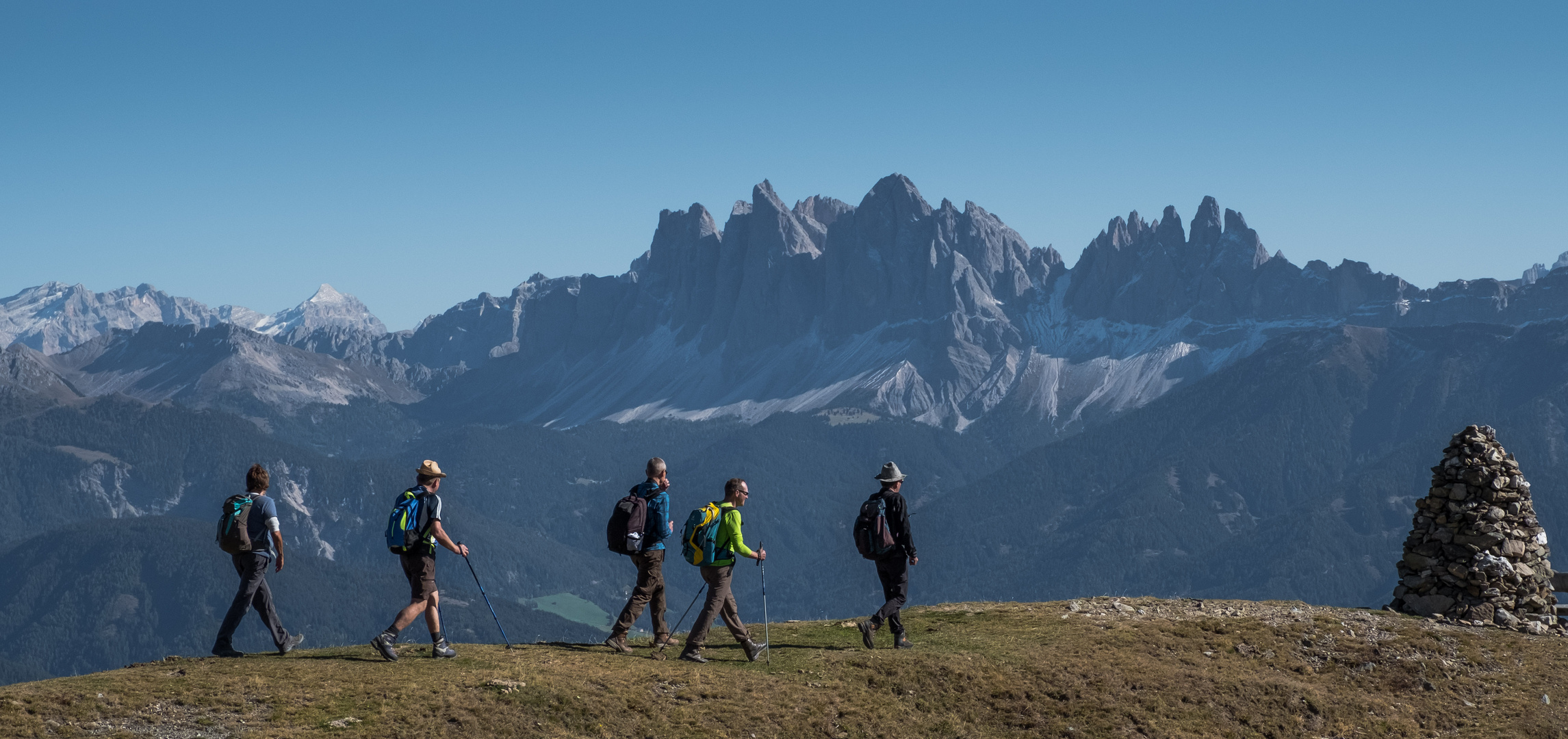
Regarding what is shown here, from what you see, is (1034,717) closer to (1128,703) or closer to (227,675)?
(1128,703)

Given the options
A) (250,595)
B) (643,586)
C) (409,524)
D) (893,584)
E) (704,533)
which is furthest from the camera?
(893,584)

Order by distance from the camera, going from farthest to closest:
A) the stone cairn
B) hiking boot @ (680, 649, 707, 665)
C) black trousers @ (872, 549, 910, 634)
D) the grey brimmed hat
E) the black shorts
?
the stone cairn
black trousers @ (872, 549, 910, 634)
the grey brimmed hat
hiking boot @ (680, 649, 707, 665)
the black shorts

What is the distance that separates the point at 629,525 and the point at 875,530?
5.71 metres

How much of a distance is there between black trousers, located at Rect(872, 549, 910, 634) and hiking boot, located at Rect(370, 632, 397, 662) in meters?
10.8

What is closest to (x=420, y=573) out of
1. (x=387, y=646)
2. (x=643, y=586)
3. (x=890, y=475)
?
(x=387, y=646)

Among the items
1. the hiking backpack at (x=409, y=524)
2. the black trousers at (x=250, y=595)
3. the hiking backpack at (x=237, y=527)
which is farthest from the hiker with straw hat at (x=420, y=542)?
the hiking backpack at (x=237, y=527)

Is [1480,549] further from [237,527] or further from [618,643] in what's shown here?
[237,527]

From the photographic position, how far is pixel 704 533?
100ft

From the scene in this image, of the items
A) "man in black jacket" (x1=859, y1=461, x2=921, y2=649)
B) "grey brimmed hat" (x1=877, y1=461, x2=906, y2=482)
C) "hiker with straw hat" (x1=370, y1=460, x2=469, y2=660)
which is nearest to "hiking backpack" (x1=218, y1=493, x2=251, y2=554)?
"hiker with straw hat" (x1=370, y1=460, x2=469, y2=660)

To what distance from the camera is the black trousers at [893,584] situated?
32.3 meters

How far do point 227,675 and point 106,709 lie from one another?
296 centimetres

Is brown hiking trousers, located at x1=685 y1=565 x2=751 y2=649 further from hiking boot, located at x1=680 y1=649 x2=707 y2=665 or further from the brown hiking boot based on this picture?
the brown hiking boot

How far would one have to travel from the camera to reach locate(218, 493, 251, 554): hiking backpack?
1156 inches

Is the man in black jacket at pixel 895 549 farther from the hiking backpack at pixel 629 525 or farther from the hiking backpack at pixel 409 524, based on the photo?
the hiking backpack at pixel 409 524
